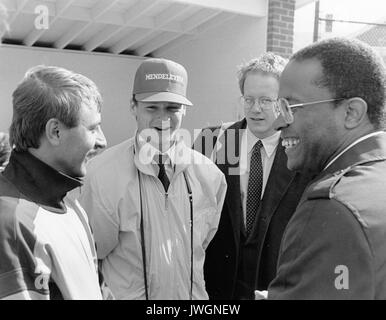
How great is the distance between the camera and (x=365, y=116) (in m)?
1.47

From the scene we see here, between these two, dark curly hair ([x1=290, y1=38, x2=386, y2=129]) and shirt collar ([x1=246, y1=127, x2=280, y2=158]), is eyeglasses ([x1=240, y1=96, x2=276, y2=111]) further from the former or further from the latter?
dark curly hair ([x1=290, y1=38, x2=386, y2=129])

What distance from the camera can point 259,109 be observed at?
2646 millimetres

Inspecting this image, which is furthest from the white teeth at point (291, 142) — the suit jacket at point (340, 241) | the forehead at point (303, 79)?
the suit jacket at point (340, 241)

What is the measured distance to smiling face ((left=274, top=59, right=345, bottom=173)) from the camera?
1475 mm

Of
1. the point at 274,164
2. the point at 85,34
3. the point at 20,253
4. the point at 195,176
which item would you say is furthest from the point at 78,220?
the point at 85,34

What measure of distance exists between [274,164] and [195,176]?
47cm

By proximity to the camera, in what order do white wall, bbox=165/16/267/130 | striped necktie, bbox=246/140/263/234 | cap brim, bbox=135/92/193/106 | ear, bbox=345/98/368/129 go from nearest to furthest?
ear, bbox=345/98/368/129, cap brim, bbox=135/92/193/106, striped necktie, bbox=246/140/263/234, white wall, bbox=165/16/267/130

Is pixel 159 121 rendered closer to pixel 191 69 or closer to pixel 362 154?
pixel 362 154

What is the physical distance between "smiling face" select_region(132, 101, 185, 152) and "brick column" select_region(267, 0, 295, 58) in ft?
17.0

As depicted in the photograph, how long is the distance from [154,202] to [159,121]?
45 centimetres

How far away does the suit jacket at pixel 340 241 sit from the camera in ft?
3.84

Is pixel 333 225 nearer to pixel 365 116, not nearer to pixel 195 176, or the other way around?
pixel 365 116

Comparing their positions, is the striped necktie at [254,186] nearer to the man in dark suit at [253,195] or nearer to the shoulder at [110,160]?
the man in dark suit at [253,195]

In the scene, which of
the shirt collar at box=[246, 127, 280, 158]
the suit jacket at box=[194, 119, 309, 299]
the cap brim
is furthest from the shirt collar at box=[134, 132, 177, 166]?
the shirt collar at box=[246, 127, 280, 158]
